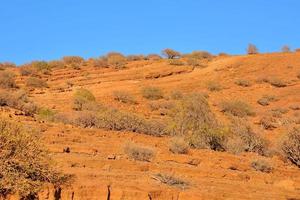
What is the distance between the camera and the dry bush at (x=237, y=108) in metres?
31.8

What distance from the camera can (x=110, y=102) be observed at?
32969 millimetres

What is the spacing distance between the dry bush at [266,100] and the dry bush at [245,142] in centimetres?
1453

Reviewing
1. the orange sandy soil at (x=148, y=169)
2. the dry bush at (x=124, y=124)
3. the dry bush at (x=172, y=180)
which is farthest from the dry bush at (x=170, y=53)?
the dry bush at (x=172, y=180)

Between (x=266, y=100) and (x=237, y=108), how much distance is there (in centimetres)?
468

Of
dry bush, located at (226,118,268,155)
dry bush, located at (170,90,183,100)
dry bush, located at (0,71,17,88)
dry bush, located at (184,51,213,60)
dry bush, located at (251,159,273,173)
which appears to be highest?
dry bush, located at (184,51,213,60)

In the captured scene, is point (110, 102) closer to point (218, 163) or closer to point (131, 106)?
point (131, 106)

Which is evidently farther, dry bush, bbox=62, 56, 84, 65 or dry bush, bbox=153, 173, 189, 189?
dry bush, bbox=62, 56, 84, 65

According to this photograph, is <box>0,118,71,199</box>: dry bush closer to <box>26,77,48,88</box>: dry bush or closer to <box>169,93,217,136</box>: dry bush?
<box>169,93,217,136</box>: dry bush

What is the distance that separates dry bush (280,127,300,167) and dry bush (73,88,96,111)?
40.5 feet

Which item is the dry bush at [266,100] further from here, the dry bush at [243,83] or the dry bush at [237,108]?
the dry bush at [237,108]

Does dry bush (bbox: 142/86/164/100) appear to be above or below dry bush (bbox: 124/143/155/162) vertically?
above

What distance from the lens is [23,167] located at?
900 cm

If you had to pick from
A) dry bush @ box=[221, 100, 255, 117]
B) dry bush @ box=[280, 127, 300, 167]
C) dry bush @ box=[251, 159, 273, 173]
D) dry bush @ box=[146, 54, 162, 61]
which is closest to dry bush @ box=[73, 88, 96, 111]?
dry bush @ box=[221, 100, 255, 117]

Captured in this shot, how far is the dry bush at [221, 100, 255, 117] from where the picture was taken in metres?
31.8
